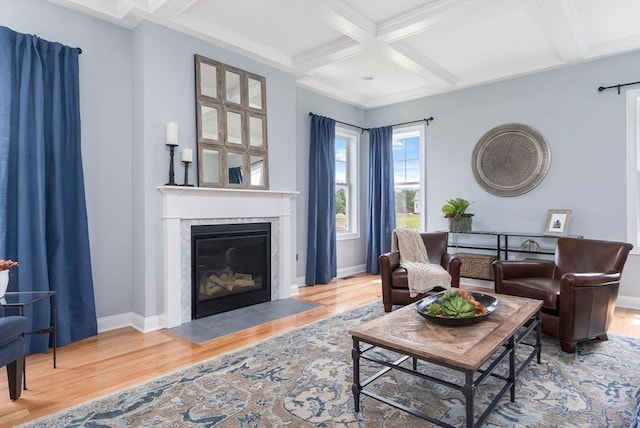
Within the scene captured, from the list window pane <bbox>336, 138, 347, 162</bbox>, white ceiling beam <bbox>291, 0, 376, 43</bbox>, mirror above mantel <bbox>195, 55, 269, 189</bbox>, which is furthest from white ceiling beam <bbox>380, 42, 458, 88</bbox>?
window pane <bbox>336, 138, 347, 162</bbox>

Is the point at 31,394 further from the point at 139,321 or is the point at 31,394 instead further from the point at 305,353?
the point at 305,353

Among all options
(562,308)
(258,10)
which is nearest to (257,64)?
(258,10)

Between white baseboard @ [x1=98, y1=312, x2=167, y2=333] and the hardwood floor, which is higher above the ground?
white baseboard @ [x1=98, y1=312, x2=167, y2=333]

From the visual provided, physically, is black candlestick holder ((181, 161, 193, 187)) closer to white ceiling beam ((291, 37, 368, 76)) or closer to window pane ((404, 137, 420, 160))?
white ceiling beam ((291, 37, 368, 76))

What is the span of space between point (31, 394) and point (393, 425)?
84.0 inches

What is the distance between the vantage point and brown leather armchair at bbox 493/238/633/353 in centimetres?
271

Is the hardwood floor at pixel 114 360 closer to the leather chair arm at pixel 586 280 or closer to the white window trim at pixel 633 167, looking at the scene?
the leather chair arm at pixel 586 280

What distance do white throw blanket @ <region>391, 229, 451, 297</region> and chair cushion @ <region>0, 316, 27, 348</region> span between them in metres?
3.06

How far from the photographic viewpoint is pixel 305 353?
2.71 meters

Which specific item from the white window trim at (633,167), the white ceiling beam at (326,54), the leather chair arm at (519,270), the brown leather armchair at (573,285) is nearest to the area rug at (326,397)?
the brown leather armchair at (573,285)

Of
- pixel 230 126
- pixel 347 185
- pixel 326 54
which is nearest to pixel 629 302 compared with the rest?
pixel 347 185

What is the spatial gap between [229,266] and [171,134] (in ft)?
4.82

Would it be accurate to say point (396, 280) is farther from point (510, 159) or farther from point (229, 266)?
point (510, 159)

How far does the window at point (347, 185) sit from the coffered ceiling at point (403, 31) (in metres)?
1.35
